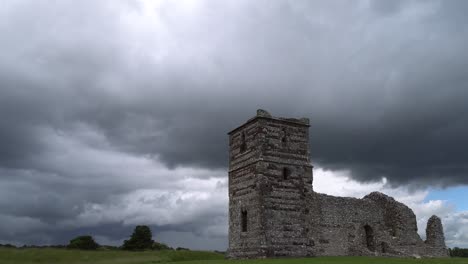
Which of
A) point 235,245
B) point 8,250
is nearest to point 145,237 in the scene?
point 8,250

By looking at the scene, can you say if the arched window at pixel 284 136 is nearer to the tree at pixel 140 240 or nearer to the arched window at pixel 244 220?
the arched window at pixel 244 220

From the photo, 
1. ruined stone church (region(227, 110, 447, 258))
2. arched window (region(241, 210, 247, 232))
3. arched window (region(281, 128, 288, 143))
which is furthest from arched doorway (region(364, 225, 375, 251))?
arched window (region(241, 210, 247, 232))

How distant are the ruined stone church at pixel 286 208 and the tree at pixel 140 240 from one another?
26.5 m

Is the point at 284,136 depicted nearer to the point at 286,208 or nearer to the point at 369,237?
the point at 286,208

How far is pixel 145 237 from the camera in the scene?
55.5 metres

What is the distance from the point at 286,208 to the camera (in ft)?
95.2

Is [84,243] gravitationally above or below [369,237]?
above

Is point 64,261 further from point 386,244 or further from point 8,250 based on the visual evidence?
point 386,244

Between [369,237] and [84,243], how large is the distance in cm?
3533

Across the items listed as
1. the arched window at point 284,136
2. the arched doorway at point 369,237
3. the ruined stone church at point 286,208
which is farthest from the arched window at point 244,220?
the arched doorway at point 369,237

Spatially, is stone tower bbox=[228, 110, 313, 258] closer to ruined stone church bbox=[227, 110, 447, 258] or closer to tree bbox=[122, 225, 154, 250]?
ruined stone church bbox=[227, 110, 447, 258]

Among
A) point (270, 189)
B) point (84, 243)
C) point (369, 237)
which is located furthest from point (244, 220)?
point (84, 243)

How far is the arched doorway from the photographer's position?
3197cm

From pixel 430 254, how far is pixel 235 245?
1410 cm
